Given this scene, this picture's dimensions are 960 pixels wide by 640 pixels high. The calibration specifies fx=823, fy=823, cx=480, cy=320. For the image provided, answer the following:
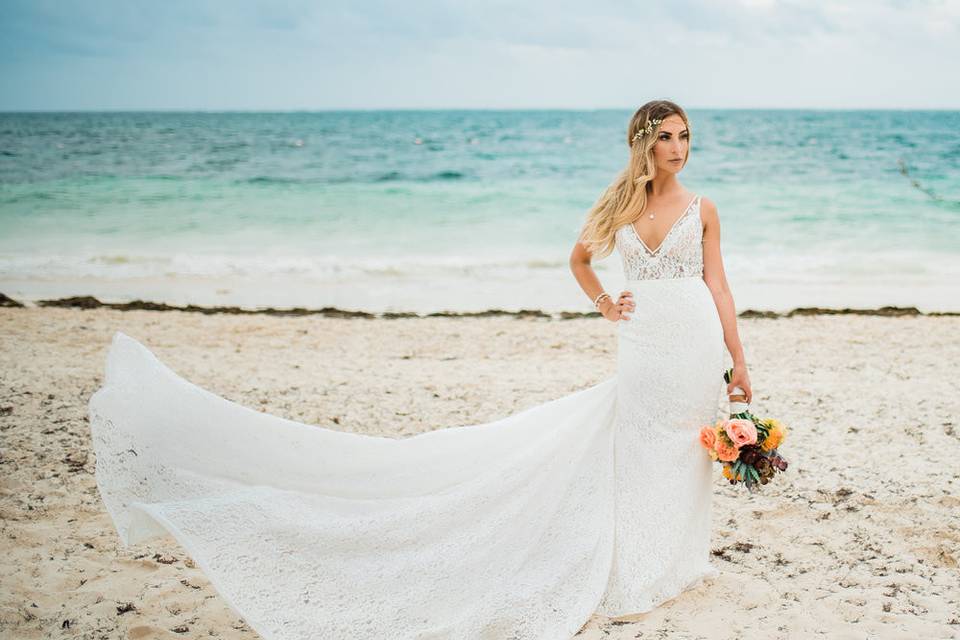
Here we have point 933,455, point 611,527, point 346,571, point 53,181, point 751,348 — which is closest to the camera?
point 346,571

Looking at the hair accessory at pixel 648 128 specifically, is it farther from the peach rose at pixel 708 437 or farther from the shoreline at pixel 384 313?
the shoreline at pixel 384 313

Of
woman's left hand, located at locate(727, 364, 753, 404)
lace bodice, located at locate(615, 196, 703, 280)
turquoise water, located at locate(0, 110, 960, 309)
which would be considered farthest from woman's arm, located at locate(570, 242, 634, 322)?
turquoise water, located at locate(0, 110, 960, 309)

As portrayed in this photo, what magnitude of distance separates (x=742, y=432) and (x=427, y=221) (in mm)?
16835

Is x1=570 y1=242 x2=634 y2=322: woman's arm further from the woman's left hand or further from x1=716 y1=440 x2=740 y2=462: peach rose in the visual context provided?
x1=716 y1=440 x2=740 y2=462: peach rose

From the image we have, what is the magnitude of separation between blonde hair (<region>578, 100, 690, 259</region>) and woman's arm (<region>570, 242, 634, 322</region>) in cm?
9

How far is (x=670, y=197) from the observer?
340 centimetres

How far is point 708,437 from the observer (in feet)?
10.7

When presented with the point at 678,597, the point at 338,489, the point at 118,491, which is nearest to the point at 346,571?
the point at 338,489

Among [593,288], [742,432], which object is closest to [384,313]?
[593,288]

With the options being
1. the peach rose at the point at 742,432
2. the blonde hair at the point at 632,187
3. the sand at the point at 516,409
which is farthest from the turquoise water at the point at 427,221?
the sand at the point at 516,409

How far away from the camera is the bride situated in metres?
3.11

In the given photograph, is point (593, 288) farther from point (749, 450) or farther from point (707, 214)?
point (749, 450)

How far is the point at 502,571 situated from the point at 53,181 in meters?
26.3

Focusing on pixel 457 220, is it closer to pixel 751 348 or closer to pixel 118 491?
pixel 751 348
